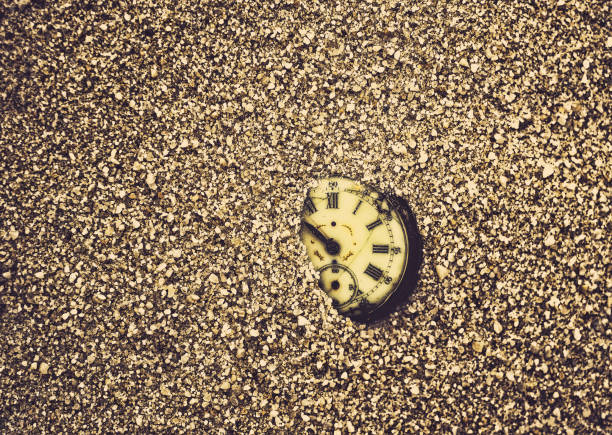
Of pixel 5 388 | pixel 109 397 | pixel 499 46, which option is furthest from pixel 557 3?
pixel 5 388

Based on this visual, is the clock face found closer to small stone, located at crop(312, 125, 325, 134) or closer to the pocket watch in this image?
the pocket watch

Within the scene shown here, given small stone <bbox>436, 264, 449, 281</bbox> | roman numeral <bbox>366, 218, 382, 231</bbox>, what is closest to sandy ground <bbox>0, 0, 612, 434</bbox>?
small stone <bbox>436, 264, 449, 281</bbox>

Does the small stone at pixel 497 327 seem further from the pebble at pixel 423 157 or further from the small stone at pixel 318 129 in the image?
the small stone at pixel 318 129

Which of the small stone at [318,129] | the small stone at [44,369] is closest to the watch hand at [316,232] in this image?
the small stone at [318,129]

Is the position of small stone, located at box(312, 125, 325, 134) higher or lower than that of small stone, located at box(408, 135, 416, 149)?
lower

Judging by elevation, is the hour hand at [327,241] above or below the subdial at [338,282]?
above

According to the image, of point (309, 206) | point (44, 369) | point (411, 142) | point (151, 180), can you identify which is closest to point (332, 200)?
point (309, 206)
